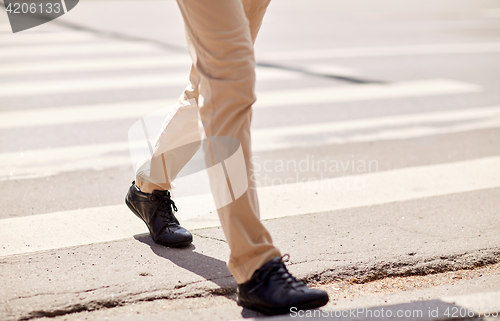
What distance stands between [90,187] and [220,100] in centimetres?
182

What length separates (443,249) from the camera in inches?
103

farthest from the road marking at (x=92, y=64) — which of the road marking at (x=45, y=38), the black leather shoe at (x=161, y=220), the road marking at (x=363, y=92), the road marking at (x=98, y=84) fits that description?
the black leather shoe at (x=161, y=220)

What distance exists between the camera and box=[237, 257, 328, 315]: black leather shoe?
1.93 meters

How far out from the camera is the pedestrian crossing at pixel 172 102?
297 cm

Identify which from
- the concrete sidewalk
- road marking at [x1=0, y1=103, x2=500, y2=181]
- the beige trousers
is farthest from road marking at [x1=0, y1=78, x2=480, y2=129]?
the beige trousers

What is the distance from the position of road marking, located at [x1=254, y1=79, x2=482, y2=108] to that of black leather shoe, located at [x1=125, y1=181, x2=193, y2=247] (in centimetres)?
309

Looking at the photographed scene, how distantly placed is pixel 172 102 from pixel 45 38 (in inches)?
178

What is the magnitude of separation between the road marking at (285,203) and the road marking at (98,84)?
3146mm

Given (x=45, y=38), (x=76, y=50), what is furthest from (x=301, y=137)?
(x=45, y=38)

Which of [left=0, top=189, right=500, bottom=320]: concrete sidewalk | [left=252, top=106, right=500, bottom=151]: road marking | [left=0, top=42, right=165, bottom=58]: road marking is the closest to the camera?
[left=0, top=189, right=500, bottom=320]: concrete sidewalk

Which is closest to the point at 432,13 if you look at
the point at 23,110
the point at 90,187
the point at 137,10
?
the point at 137,10

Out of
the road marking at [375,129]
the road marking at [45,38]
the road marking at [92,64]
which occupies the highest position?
the road marking at [375,129]

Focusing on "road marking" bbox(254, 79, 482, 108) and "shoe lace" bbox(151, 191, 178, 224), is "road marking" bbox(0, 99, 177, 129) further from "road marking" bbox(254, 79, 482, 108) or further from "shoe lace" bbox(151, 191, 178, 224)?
"shoe lace" bbox(151, 191, 178, 224)

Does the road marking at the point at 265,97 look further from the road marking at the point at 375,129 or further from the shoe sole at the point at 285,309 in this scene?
the shoe sole at the point at 285,309
